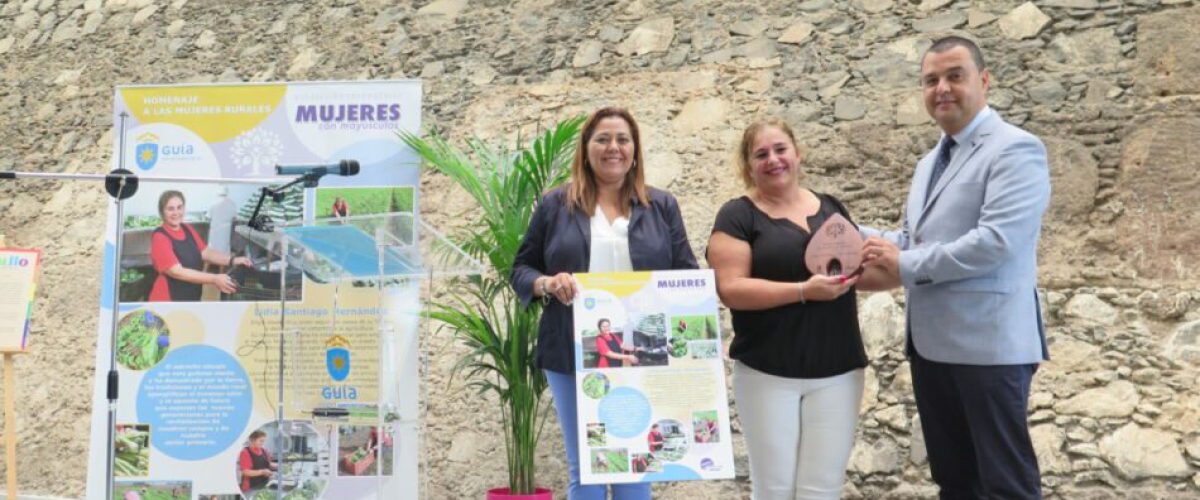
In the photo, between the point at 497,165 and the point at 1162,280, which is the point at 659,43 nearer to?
the point at 497,165

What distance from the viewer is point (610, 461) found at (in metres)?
2.50

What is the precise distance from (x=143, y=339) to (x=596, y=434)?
8.05 feet

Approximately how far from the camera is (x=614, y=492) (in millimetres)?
2703

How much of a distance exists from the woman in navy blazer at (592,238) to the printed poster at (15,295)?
2.51m

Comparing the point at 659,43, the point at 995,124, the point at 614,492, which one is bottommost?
the point at 614,492

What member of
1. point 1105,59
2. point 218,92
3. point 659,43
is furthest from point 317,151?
point 1105,59

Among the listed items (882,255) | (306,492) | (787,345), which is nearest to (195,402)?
(306,492)

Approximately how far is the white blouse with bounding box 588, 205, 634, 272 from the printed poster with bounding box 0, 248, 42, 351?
276 cm

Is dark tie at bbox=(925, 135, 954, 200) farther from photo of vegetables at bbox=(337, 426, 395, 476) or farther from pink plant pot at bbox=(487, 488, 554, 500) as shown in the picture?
photo of vegetables at bbox=(337, 426, 395, 476)

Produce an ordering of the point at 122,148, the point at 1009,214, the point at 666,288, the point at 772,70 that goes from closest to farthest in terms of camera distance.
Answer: the point at 1009,214, the point at 666,288, the point at 122,148, the point at 772,70

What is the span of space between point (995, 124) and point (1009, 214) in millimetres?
251

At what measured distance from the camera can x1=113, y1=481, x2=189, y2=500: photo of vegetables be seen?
13.1 ft

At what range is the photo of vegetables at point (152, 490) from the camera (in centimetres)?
399

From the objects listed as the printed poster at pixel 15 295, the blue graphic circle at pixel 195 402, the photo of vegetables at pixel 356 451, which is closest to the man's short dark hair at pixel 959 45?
the photo of vegetables at pixel 356 451
